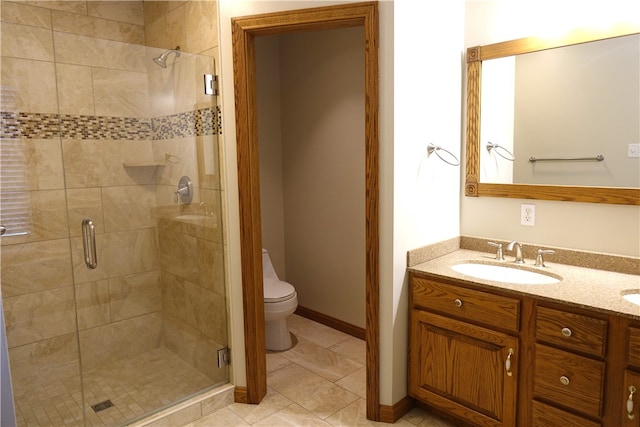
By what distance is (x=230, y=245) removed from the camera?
2443 mm

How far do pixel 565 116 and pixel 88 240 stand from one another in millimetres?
2580

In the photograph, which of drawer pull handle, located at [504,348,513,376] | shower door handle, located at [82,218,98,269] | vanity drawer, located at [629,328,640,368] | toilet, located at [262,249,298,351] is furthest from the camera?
toilet, located at [262,249,298,351]

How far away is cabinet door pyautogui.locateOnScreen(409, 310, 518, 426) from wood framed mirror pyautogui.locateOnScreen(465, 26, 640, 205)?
2.57ft

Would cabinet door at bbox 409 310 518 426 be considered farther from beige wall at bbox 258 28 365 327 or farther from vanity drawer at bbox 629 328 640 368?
beige wall at bbox 258 28 365 327

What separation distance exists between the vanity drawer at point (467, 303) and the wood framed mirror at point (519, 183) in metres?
0.66

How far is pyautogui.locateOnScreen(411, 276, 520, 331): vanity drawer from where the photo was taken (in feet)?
6.33

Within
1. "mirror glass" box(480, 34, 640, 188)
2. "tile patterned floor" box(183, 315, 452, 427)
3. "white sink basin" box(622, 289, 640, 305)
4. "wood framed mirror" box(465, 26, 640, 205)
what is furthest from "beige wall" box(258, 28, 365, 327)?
"white sink basin" box(622, 289, 640, 305)

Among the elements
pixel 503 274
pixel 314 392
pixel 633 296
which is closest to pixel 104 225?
pixel 314 392

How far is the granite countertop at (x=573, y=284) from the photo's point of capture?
5.55ft

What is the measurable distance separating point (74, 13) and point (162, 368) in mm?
2265

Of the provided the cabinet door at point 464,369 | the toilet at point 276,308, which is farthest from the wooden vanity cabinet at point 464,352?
the toilet at point 276,308

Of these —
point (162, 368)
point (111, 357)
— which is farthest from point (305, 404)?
point (111, 357)

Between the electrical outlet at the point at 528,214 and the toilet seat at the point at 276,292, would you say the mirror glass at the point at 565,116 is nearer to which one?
the electrical outlet at the point at 528,214

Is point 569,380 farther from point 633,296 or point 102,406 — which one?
point 102,406
